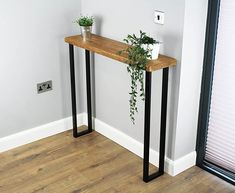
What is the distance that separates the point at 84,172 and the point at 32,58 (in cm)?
99

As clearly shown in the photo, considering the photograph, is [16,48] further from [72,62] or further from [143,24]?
[143,24]

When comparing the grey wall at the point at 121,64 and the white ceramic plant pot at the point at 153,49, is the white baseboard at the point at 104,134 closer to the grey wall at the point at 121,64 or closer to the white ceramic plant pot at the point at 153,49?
the grey wall at the point at 121,64

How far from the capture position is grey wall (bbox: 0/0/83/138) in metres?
2.89

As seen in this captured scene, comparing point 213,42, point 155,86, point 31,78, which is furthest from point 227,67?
point 31,78

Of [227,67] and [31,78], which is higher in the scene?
[227,67]

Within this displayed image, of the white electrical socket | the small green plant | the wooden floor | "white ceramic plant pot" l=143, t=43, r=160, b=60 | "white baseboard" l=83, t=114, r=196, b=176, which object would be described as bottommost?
the wooden floor

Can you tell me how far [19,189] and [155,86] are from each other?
1.19 meters

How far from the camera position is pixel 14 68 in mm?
2977

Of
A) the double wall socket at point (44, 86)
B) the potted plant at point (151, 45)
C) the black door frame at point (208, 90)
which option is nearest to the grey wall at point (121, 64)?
the potted plant at point (151, 45)

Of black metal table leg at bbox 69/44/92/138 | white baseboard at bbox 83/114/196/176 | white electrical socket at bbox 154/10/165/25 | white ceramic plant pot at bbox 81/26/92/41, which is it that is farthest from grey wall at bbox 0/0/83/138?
white electrical socket at bbox 154/10/165/25

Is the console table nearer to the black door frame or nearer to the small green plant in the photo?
the small green plant

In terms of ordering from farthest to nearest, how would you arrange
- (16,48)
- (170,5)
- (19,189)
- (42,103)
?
(42,103)
(16,48)
(19,189)
(170,5)

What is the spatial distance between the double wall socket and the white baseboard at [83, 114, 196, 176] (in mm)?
480

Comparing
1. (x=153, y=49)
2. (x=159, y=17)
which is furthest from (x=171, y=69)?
(x=159, y=17)
